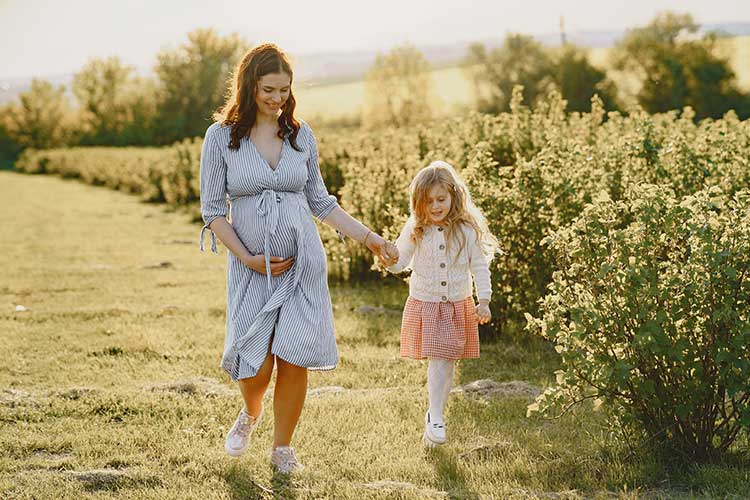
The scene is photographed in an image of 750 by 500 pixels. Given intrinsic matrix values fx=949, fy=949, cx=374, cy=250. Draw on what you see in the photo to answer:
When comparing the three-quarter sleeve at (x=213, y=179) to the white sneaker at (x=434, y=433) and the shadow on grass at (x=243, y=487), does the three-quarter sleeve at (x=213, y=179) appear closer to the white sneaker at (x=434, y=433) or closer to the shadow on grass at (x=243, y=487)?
the shadow on grass at (x=243, y=487)

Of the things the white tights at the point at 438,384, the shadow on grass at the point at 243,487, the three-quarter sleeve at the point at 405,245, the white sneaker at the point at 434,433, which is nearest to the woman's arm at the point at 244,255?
the three-quarter sleeve at the point at 405,245

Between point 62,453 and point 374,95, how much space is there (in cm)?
5388

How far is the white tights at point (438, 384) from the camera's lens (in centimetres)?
533

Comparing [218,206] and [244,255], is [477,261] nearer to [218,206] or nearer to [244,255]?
[244,255]

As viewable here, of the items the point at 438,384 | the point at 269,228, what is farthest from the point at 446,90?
the point at 269,228

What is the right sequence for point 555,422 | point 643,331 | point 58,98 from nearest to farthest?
point 643,331
point 555,422
point 58,98

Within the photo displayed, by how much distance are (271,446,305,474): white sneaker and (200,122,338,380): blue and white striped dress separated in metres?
0.45

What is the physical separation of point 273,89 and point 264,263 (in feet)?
2.84

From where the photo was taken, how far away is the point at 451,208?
5.43 m

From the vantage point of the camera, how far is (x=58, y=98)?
67.8 m

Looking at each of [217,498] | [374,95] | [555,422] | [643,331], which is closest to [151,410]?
[217,498]

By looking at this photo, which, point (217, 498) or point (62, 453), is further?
point (62, 453)

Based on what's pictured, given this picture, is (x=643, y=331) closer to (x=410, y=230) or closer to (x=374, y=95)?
(x=410, y=230)

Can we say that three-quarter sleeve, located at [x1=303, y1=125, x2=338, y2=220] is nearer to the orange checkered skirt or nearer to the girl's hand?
the orange checkered skirt
